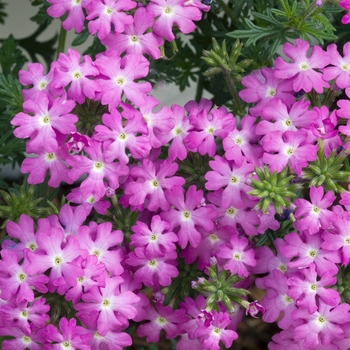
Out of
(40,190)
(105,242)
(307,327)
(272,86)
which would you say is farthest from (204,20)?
(307,327)

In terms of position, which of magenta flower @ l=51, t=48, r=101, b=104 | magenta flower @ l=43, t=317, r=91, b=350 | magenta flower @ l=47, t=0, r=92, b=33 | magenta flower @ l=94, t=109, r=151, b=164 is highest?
magenta flower @ l=47, t=0, r=92, b=33

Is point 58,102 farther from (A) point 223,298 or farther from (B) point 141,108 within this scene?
(A) point 223,298

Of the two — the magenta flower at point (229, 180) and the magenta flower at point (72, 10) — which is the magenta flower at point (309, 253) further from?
the magenta flower at point (72, 10)

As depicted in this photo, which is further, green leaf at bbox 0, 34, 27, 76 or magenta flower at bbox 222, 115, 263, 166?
green leaf at bbox 0, 34, 27, 76

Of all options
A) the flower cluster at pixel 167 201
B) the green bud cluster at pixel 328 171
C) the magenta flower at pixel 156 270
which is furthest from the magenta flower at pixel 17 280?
the green bud cluster at pixel 328 171

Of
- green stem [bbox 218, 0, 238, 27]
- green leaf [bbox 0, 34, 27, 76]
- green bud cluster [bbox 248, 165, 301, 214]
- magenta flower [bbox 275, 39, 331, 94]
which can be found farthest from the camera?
green leaf [bbox 0, 34, 27, 76]

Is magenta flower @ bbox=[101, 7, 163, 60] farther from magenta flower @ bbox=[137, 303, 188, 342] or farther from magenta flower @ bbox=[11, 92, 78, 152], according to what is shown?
magenta flower @ bbox=[137, 303, 188, 342]

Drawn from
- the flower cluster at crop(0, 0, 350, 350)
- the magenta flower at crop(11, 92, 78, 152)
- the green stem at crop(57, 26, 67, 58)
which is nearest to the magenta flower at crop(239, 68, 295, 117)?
the flower cluster at crop(0, 0, 350, 350)
